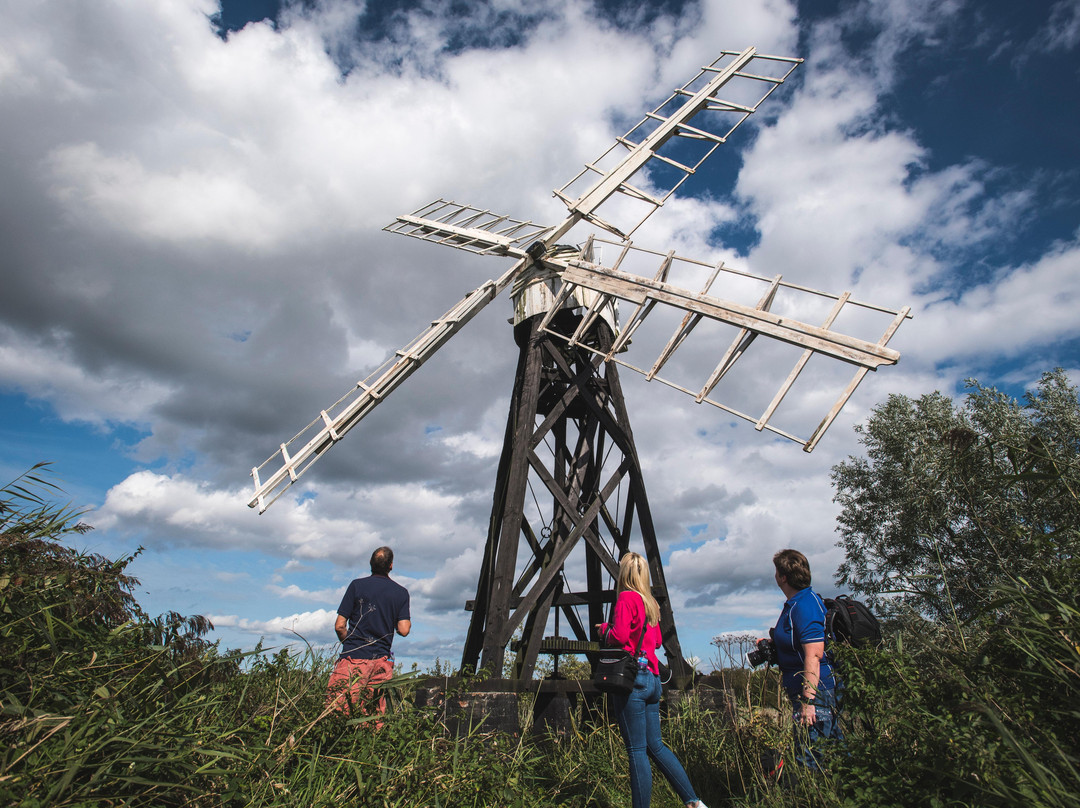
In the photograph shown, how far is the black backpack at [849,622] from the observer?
359 cm

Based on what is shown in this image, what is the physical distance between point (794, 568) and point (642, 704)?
1252mm

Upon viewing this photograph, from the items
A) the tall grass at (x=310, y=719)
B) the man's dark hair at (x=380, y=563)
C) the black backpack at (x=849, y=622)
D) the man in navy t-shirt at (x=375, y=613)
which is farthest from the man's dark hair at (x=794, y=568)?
the man's dark hair at (x=380, y=563)

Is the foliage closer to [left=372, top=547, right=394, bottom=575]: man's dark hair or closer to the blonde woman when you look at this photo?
the blonde woman

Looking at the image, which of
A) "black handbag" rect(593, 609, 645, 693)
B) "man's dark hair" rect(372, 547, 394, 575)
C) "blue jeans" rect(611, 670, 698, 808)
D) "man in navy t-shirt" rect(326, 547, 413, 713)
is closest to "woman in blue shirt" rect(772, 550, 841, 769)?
"blue jeans" rect(611, 670, 698, 808)

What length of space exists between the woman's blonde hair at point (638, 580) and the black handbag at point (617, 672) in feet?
1.16

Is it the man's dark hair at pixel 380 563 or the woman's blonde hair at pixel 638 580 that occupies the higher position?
the man's dark hair at pixel 380 563

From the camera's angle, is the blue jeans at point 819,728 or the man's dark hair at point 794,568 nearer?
the blue jeans at point 819,728

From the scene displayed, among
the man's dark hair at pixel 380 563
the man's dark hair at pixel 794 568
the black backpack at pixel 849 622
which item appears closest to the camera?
the black backpack at pixel 849 622

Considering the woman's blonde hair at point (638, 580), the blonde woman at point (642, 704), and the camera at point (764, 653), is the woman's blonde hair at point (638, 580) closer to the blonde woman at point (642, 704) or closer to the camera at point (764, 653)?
the blonde woman at point (642, 704)

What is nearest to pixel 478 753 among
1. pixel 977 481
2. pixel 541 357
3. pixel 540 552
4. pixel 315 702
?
pixel 315 702

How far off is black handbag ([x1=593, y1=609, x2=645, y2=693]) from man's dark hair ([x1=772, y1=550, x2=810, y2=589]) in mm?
1065

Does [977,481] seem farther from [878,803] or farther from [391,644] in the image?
[391,644]

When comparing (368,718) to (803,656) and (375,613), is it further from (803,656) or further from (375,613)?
(803,656)

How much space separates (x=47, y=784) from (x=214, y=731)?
0.64m
